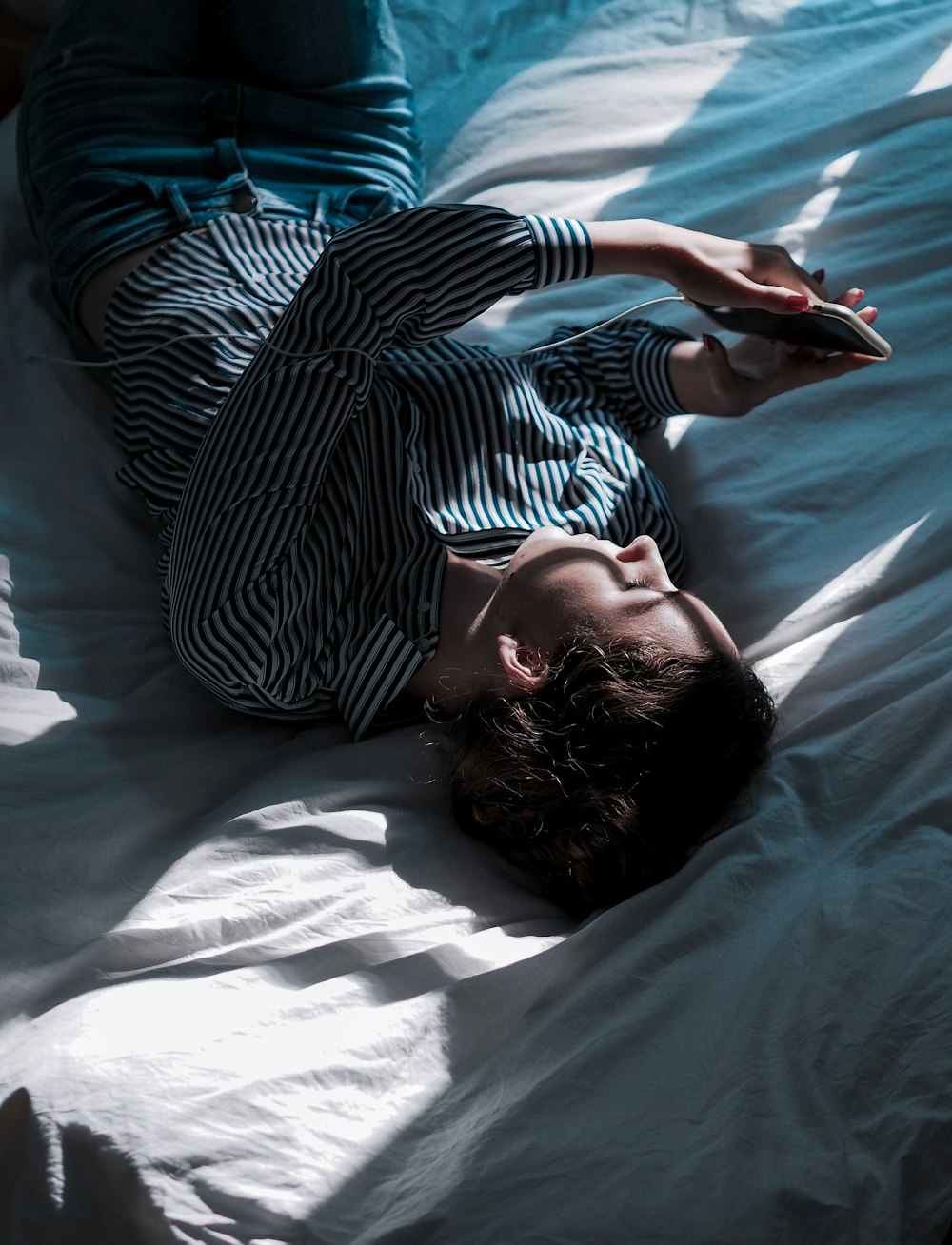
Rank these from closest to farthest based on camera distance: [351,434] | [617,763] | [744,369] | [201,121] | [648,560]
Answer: [617,763], [648,560], [351,434], [744,369], [201,121]

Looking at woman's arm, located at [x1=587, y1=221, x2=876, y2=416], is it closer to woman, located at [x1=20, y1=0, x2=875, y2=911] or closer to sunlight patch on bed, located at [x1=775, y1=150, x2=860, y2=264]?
woman, located at [x1=20, y1=0, x2=875, y2=911]

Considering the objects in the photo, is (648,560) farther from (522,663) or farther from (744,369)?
(744,369)

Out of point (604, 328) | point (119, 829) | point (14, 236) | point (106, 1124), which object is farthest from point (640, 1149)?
point (14, 236)

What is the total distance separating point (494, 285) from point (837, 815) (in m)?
0.57

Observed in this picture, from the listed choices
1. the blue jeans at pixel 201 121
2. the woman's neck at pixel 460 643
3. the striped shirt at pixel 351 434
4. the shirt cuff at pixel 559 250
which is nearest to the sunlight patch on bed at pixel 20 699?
the striped shirt at pixel 351 434

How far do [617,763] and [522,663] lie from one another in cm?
14

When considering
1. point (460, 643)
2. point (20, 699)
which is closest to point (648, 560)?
point (460, 643)

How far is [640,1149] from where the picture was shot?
0.70 m

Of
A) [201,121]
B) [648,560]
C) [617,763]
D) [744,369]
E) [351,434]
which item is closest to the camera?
[617,763]

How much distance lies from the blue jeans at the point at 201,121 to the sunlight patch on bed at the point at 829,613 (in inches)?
30.1

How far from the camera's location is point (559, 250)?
103 centimetres

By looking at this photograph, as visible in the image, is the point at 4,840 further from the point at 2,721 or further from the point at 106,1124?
the point at 106,1124

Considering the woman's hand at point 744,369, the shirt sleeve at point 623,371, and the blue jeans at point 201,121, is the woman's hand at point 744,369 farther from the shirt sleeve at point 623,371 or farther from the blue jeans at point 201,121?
the blue jeans at point 201,121

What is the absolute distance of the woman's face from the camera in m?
0.96
